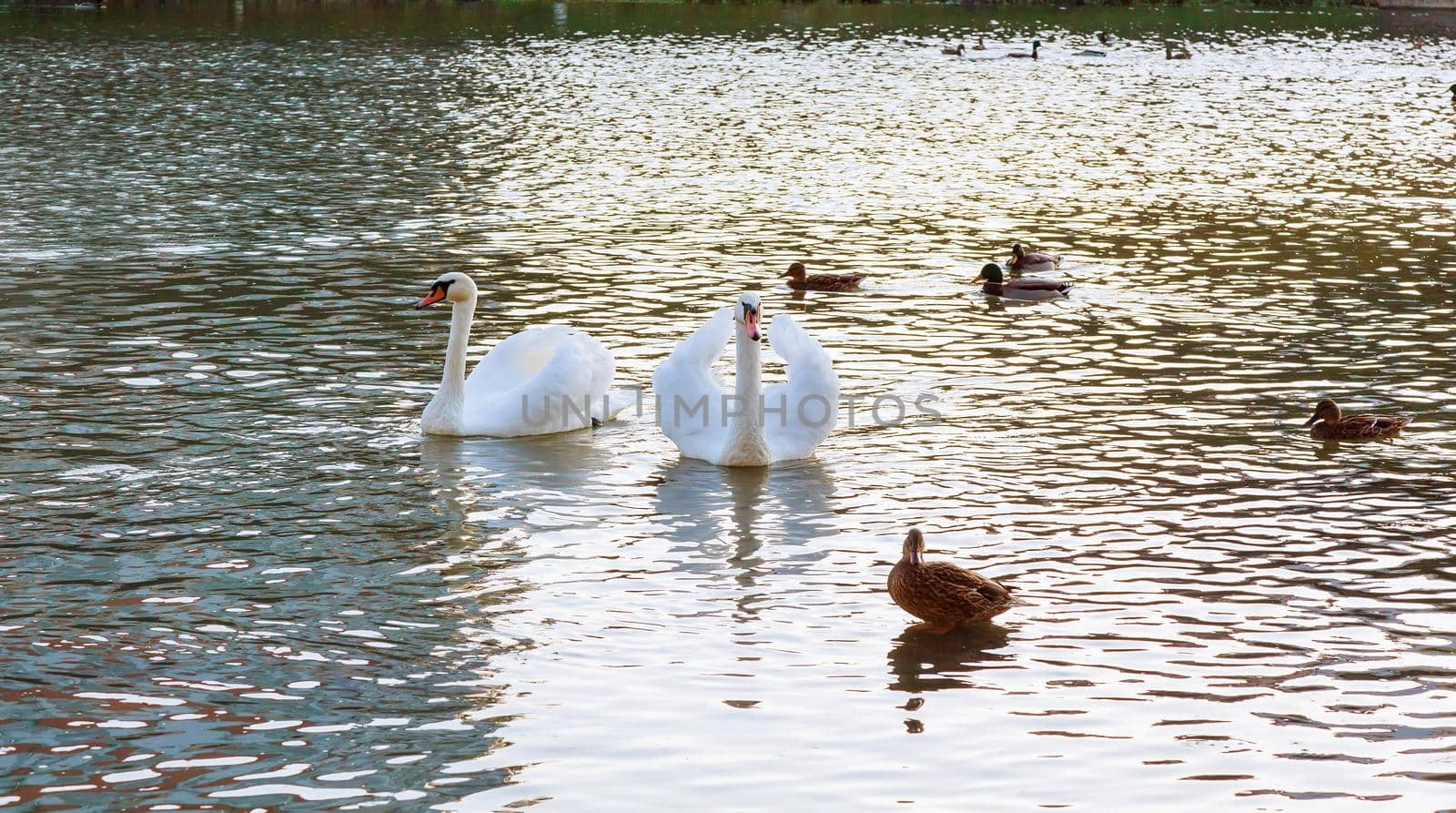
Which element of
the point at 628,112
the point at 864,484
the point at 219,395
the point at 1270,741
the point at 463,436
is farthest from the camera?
the point at 628,112

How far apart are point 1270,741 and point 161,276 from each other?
50.2 ft

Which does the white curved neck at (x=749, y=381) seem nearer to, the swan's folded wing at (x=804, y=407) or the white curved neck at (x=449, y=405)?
the swan's folded wing at (x=804, y=407)

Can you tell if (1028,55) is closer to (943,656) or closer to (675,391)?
(675,391)

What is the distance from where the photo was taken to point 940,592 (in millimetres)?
9805

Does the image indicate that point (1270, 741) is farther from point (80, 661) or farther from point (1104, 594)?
point (80, 661)

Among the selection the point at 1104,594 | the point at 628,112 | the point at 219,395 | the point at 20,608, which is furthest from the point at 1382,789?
the point at 628,112

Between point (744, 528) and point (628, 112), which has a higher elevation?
point (628, 112)

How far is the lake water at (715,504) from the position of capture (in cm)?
842

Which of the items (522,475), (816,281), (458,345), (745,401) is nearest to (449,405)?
(458,345)

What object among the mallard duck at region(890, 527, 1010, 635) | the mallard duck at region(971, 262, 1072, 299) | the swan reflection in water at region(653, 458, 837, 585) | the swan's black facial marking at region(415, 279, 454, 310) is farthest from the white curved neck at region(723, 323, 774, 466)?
the mallard duck at region(971, 262, 1072, 299)

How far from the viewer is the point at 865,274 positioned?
2152 centimetres

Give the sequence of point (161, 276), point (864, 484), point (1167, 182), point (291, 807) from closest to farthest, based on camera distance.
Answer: point (291, 807) < point (864, 484) < point (161, 276) < point (1167, 182)

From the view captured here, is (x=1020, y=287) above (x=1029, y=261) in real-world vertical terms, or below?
below

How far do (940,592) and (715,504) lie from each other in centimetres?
312
